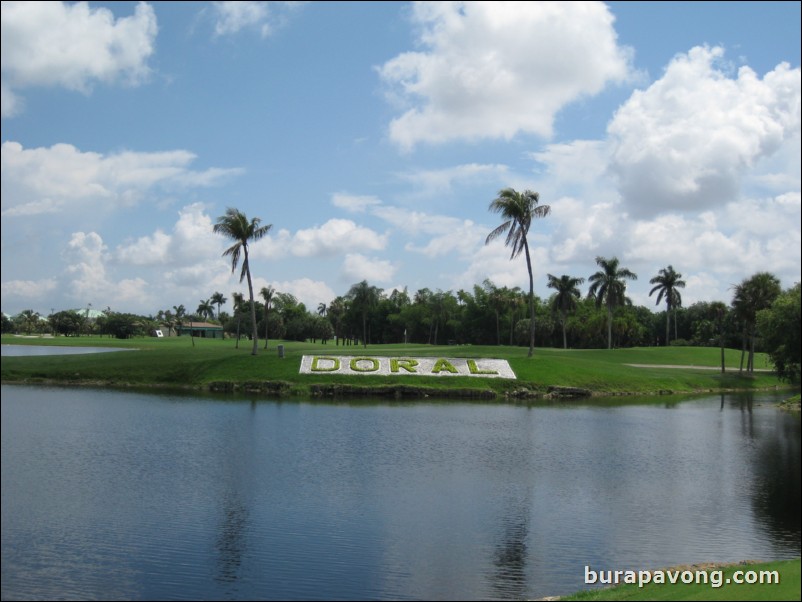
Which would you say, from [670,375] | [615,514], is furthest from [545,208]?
[615,514]

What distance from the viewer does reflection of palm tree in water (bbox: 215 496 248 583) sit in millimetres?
16641

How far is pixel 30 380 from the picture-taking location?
5462 cm

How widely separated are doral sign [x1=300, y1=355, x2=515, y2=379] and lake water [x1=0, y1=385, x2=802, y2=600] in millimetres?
19097

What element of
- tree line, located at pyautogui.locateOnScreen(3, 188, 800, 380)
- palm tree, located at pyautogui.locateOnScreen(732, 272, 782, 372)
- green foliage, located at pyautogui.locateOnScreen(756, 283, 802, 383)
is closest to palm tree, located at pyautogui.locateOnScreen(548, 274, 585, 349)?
tree line, located at pyautogui.locateOnScreen(3, 188, 800, 380)

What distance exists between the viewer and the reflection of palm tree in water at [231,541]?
54.6ft

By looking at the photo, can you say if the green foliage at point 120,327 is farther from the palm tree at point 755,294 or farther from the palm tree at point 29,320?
the palm tree at point 755,294

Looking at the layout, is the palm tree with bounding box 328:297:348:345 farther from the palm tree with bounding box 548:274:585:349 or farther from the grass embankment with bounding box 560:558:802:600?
the grass embankment with bounding box 560:558:802:600

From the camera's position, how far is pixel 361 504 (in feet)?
73.8

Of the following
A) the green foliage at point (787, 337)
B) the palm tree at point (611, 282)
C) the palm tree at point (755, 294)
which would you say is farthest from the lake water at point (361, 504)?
the palm tree at point (611, 282)

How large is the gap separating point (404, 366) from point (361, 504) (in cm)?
3946

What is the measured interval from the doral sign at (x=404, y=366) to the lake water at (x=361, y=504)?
62.7ft

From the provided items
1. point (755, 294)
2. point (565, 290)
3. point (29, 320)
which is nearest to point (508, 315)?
point (565, 290)

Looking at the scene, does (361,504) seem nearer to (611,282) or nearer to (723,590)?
(723,590)

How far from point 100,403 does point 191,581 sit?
31373mm
